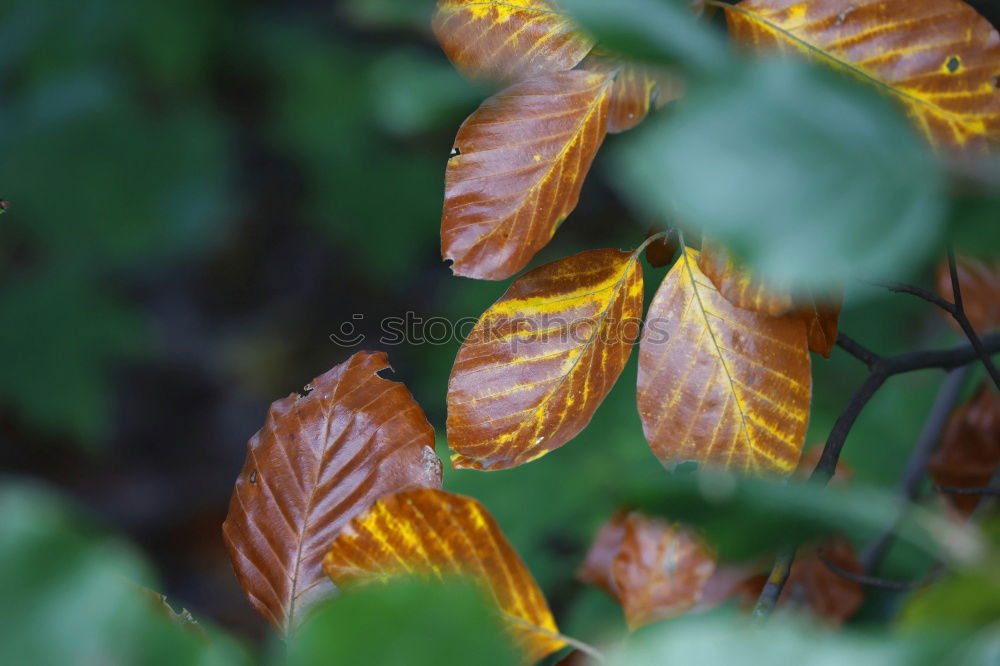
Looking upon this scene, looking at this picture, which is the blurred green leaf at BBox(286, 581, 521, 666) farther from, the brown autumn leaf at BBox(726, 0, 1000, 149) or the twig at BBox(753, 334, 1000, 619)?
the brown autumn leaf at BBox(726, 0, 1000, 149)

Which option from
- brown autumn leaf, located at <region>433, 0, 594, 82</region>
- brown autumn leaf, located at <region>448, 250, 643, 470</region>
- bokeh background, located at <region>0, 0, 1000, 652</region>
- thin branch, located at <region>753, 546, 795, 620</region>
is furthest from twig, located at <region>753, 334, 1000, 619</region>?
bokeh background, located at <region>0, 0, 1000, 652</region>

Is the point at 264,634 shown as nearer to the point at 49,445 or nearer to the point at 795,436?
the point at 49,445

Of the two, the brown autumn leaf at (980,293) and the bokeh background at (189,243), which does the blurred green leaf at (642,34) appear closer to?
the brown autumn leaf at (980,293)

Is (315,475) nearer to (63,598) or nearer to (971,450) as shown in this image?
(63,598)

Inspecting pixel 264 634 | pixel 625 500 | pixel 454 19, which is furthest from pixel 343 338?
pixel 625 500

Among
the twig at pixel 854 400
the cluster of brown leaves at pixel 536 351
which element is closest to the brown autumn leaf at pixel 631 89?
the cluster of brown leaves at pixel 536 351

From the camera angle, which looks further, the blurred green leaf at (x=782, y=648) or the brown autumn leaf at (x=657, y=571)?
the brown autumn leaf at (x=657, y=571)

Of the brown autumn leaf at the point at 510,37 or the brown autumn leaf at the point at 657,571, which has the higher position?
the brown autumn leaf at the point at 510,37
